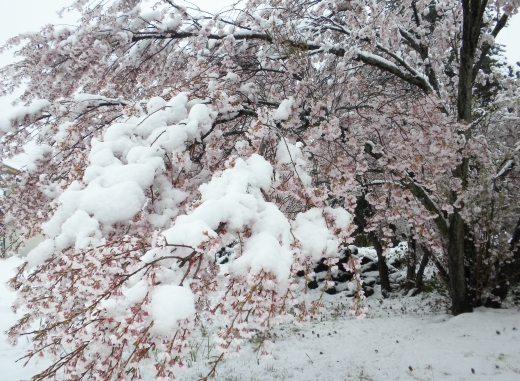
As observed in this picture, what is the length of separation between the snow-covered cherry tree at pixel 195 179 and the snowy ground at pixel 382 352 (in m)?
0.75

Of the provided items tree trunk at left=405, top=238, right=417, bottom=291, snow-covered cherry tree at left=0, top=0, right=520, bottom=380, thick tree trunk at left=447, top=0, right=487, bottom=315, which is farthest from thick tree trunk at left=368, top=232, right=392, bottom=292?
thick tree trunk at left=447, top=0, right=487, bottom=315

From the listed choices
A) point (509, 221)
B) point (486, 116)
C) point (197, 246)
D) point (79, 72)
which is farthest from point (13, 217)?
point (509, 221)

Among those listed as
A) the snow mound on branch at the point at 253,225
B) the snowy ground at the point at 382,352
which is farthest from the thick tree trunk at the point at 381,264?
the snow mound on branch at the point at 253,225

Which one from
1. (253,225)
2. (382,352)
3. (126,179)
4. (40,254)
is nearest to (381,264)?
(382,352)

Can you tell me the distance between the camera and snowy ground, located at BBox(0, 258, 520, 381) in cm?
414

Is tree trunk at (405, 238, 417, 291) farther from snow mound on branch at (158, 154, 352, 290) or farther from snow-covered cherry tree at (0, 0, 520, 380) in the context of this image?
snow mound on branch at (158, 154, 352, 290)

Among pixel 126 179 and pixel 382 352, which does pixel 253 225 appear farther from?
pixel 382 352

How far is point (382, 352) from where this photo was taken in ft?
16.0

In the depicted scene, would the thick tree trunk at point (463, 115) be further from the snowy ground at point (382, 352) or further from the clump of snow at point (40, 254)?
the clump of snow at point (40, 254)

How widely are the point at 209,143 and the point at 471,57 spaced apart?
4.21 meters

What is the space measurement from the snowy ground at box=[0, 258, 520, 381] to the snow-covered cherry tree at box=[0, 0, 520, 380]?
2.47 feet

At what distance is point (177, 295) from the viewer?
1.43 meters

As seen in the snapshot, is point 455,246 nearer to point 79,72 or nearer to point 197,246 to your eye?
point 197,246

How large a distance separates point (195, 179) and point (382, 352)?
404 centimetres
